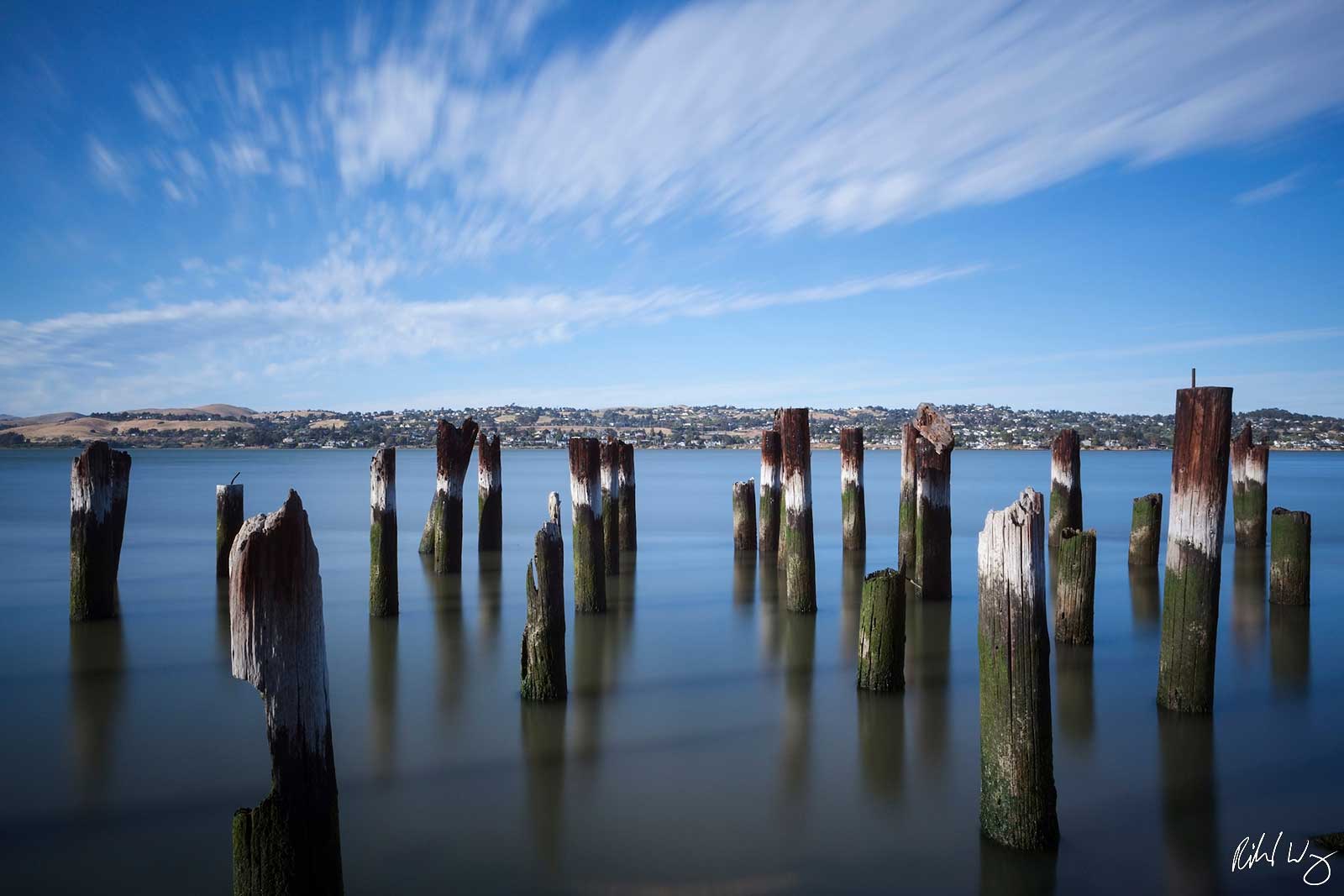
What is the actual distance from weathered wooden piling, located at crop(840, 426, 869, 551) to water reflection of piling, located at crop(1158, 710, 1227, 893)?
27.6 feet

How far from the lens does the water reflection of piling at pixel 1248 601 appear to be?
10453mm

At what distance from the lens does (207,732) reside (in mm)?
7379

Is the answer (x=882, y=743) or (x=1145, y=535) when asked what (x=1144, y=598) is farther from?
(x=882, y=743)

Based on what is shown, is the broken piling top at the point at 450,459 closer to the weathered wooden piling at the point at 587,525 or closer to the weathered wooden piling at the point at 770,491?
the weathered wooden piling at the point at 587,525

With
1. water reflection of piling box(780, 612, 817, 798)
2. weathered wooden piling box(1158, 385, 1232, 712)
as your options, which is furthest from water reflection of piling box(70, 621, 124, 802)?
weathered wooden piling box(1158, 385, 1232, 712)

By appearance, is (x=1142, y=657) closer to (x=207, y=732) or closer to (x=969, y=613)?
(x=969, y=613)

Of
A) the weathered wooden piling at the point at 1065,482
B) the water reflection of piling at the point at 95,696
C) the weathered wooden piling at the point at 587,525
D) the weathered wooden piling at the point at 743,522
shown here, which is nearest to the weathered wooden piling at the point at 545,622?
the water reflection of piling at the point at 95,696

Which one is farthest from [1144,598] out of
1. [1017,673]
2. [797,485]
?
[1017,673]

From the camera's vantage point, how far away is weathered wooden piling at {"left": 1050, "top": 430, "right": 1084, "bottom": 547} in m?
15.8

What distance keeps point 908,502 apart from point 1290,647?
560 cm

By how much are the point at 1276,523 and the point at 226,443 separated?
12577cm

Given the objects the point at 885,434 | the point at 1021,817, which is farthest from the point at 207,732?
the point at 885,434

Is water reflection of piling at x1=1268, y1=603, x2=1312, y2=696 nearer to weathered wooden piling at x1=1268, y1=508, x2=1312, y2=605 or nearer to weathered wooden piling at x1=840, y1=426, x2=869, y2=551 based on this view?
weathered wooden piling at x1=1268, y1=508, x2=1312, y2=605

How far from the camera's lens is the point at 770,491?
1616 cm
